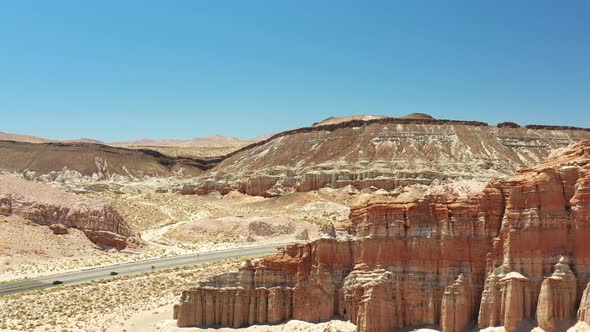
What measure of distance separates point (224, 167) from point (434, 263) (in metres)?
140

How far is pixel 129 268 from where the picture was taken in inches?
2210

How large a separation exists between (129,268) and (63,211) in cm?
1555

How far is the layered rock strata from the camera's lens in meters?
65.7

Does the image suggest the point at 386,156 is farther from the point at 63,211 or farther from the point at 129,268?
the point at 129,268

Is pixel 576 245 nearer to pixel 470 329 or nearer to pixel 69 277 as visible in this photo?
pixel 470 329

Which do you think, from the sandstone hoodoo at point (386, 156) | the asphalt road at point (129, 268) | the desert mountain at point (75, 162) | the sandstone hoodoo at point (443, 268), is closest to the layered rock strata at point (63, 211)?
the asphalt road at point (129, 268)

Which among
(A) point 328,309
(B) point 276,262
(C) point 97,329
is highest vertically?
(B) point 276,262

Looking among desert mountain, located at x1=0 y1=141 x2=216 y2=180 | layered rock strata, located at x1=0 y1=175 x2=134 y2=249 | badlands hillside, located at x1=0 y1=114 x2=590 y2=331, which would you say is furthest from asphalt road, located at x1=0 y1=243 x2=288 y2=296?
desert mountain, located at x1=0 y1=141 x2=216 y2=180

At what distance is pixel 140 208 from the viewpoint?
97.9 m

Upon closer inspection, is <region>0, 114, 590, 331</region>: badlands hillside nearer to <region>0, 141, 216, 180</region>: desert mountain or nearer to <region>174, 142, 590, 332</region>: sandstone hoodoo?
<region>174, 142, 590, 332</region>: sandstone hoodoo

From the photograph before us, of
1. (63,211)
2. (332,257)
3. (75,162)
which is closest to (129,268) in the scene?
(63,211)

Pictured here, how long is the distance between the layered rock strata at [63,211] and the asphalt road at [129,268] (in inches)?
373

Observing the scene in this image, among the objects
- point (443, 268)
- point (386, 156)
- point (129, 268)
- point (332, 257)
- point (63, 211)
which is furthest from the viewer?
point (386, 156)

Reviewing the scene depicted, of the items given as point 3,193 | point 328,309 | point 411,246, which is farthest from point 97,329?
point 3,193
